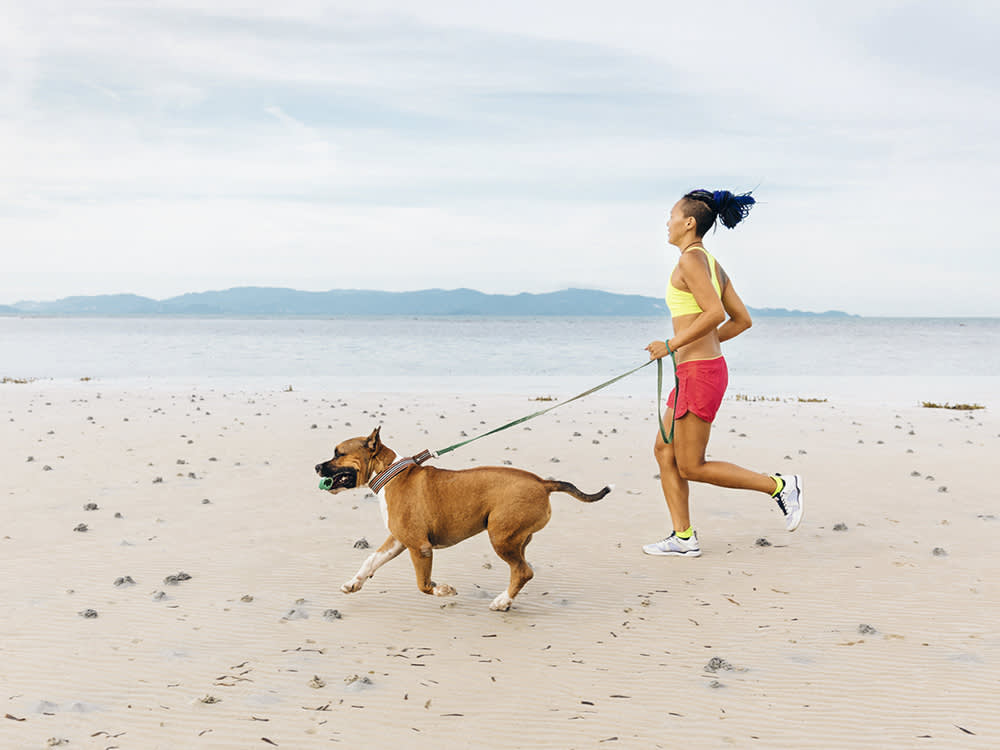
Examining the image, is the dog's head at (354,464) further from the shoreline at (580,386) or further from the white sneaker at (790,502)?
the shoreline at (580,386)

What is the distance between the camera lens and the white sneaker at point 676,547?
7797 mm

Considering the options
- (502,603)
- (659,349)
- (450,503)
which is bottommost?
(502,603)

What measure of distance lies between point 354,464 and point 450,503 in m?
0.80

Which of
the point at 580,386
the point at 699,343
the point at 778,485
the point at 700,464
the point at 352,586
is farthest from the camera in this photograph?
the point at 580,386

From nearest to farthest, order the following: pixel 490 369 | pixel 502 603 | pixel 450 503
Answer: pixel 450 503 < pixel 502 603 < pixel 490 369

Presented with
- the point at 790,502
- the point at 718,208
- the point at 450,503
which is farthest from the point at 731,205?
the point at 450,503

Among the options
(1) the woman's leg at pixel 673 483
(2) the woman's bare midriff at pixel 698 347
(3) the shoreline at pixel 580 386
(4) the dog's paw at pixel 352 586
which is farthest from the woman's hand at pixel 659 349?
(3) the shoreline at pixel 580 386

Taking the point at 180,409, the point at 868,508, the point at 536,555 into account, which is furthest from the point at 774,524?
the point at 180,409

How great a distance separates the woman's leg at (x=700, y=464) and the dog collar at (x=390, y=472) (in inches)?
102

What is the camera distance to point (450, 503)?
5.96 metres

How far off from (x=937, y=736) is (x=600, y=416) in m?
15.3

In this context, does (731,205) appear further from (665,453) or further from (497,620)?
(497,620)

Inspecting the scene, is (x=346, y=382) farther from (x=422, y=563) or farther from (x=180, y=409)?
(x=422, y=563)

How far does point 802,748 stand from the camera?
13.8ft
